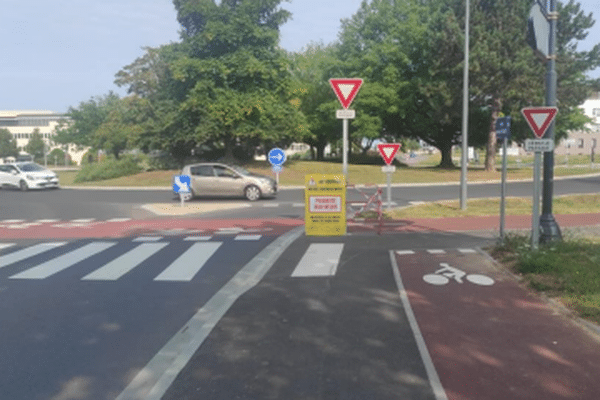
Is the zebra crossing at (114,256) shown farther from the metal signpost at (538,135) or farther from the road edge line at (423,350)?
the metal signpost at (538,135)

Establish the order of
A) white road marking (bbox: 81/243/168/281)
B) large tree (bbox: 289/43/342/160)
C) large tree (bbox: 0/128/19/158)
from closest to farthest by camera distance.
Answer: white road marking (bbox: 81/243/168/281), large tree (bbox: 289/43/342/160), large tree (bbox: 0/128/19/158)

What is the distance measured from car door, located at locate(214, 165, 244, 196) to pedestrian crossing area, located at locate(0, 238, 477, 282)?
989 centimetres

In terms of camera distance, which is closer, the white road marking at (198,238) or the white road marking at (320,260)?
the white road marking at (320,260)

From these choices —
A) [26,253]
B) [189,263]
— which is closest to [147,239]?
[26,253]

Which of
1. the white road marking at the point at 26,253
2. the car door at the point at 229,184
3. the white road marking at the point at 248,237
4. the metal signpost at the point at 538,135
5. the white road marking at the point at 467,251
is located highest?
the metal signpost at the point at 538,135

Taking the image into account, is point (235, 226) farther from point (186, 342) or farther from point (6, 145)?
point (6, 145)

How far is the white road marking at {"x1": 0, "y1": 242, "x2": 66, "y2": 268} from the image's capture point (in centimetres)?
1011

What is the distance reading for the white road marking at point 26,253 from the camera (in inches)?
398

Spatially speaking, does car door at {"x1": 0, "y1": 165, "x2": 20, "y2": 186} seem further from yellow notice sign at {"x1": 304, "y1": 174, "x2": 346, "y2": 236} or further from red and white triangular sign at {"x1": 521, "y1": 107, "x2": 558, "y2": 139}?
red and white triangular sign at {"x1": 521, "y1": 107, "x2": 558, "y2": 139}

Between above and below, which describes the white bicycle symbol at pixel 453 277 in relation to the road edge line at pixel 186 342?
above

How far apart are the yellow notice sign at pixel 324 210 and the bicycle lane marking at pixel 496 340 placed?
4.13 metres

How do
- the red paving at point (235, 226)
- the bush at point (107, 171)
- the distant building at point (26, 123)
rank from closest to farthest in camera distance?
the red paving at point (235, 226) < the bush at point (107, 171) < the distant building at point (26, 123)

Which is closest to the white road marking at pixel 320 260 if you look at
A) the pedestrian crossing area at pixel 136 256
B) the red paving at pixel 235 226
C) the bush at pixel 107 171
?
the pedestrian crossing area at pixel 136 256

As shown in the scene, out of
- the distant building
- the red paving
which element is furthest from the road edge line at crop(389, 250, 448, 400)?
the distant building
